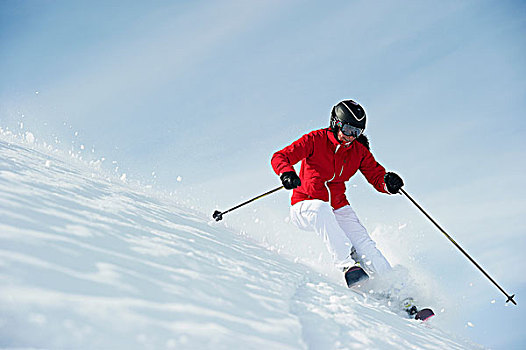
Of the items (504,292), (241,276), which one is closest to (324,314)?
(241,276)

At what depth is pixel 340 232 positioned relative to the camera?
3.95 metres

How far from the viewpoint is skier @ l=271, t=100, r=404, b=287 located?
3.94 meters

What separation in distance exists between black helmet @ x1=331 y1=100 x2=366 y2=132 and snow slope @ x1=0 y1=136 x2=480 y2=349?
5.92 feet

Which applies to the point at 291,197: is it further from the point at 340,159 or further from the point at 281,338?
the point at 281,338

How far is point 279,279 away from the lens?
9.64 ft

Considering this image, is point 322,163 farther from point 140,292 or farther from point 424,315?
point 140,292

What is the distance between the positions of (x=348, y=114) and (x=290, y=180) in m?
1.01

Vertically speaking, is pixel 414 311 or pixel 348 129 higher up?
pixel 348 129

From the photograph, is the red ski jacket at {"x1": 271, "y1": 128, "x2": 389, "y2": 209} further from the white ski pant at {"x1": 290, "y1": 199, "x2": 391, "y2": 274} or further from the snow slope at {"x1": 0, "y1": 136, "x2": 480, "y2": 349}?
the snow slope at {"x1": 0, "y1": 136, "x2": 480, "y2": 349}

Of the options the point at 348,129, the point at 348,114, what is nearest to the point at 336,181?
the point at 348,129

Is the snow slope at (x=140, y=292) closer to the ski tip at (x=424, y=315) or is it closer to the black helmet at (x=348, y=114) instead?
the ski tip at (x=424, y=315)

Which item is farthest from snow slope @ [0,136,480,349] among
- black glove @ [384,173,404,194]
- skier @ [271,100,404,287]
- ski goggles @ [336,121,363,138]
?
ski goggles @ [336,121,363,138]

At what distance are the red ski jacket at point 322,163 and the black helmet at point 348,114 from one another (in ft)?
0.57

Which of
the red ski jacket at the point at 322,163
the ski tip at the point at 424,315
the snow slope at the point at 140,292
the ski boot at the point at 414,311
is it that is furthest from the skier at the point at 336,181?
the snow slope at the point at 140,292
